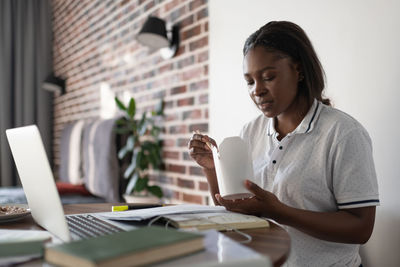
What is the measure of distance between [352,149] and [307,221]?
21 centimetres

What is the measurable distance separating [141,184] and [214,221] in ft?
5.38

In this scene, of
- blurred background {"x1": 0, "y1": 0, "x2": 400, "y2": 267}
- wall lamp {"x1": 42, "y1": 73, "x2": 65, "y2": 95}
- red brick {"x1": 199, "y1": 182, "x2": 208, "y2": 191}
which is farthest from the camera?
wall lamp {"x1": 42, "y1": 73, "x2": 65, "y2": 95}

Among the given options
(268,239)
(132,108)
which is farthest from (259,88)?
(132,108)

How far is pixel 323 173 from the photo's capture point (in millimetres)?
1157

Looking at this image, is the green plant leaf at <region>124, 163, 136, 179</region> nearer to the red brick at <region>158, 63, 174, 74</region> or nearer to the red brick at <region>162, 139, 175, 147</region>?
the red brick at <region>162, 139, 175, 147</region>

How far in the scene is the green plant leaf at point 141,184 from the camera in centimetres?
253

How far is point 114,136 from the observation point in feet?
9.31

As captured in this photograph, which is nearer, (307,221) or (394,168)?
(307,221)

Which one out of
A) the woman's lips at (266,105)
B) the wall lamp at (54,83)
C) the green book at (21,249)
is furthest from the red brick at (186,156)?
the wall lamp at (54,83)

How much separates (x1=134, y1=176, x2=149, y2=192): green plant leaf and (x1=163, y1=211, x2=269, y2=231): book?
155 cm

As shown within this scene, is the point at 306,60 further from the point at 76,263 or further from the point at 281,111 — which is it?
the point at 76,263

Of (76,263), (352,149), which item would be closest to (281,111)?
(352,149)

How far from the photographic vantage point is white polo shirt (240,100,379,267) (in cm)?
110

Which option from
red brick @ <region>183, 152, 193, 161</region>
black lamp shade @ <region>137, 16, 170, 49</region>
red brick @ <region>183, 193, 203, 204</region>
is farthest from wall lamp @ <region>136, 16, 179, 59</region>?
red brick @ <region>183, 193, 203, 204</region>
